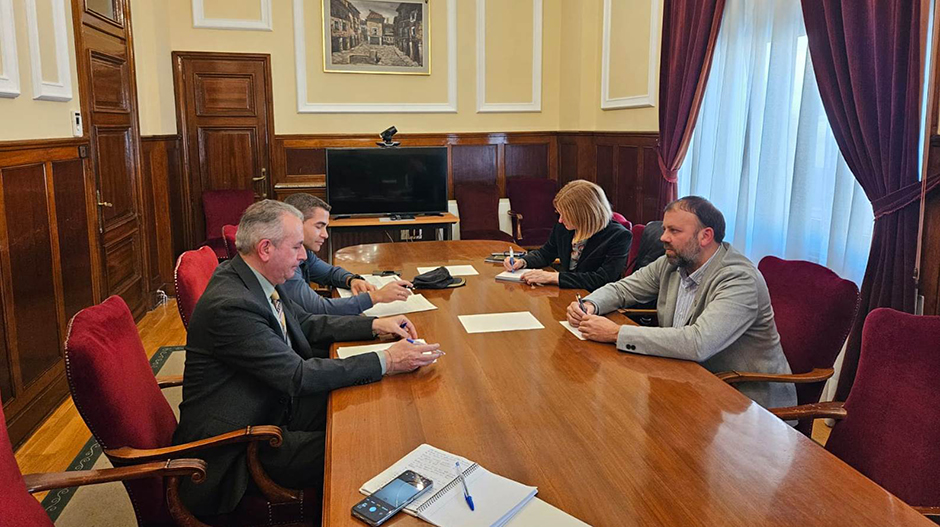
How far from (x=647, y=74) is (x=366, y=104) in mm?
2735

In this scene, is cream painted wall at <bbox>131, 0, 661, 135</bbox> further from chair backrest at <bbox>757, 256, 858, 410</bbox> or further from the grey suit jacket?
the grey suit jacket

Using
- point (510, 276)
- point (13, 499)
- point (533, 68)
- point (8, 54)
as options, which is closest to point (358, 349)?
point (13, 499)

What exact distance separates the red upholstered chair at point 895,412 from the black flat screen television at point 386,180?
16.5 ft

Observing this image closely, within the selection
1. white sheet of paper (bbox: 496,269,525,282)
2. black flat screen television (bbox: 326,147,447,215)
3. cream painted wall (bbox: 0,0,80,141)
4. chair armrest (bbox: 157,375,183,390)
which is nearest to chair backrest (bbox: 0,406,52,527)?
chair armrest (bbox: 157,375,183,390)

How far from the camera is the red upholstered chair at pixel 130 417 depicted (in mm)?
1709

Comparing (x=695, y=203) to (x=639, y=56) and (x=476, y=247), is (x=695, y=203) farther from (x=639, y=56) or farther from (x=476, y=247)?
(x=639, y=56)

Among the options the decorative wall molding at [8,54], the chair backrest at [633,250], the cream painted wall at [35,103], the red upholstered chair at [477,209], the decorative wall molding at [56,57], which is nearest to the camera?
the decorative wall molding at [8,54]

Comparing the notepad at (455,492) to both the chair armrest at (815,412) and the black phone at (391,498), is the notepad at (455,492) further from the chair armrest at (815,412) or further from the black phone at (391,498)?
the chair armrest at (815,412)

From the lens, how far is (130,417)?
5.88 feet

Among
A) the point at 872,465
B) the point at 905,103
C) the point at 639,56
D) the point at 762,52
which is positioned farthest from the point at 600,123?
the point at 872,465

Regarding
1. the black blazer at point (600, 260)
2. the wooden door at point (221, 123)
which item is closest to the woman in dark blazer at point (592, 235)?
the black blazer at point (600, 260)

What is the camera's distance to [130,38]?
5504 mm

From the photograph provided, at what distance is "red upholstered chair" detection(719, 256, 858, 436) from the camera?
2375mm

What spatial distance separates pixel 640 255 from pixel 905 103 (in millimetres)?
1321
